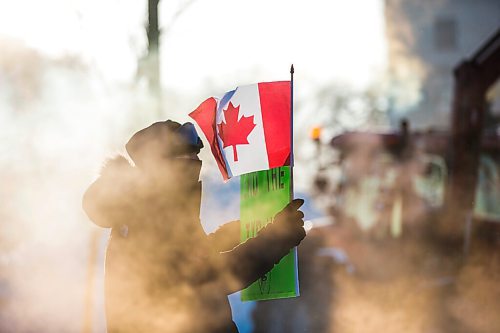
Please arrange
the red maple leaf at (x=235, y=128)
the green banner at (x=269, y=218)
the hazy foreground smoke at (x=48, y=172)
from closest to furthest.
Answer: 1. the green banner at (x=269, y=218)
2. the red maple leaf at (x=235, y=128)
3. the hazy foreground smoke at (x=48, y=172)

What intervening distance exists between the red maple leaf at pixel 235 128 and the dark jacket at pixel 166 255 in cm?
25

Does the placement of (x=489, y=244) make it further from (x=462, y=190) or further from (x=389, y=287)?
(x=389, y=287)

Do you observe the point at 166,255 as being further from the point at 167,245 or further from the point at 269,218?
the point at 269,218

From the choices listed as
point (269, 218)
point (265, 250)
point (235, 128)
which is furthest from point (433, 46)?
point (265, 250)

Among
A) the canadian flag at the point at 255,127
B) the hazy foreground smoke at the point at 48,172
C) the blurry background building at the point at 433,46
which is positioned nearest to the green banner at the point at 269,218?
the canadian flag at the point at 255,127

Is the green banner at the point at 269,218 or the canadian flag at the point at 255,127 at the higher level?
the canadian flag at the point at 255,127

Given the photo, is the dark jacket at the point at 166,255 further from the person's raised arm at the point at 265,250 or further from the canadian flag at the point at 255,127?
the canadian flag at the point at 255,127

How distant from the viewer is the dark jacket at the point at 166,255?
7.13ft

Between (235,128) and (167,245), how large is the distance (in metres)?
0.57

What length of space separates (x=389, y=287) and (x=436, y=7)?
31071 mm

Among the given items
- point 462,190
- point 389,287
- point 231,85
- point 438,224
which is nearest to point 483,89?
point 462,190

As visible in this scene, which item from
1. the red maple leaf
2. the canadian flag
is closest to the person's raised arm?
the canadian flag

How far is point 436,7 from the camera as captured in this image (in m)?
35.5

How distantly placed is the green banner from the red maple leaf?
16 cm
